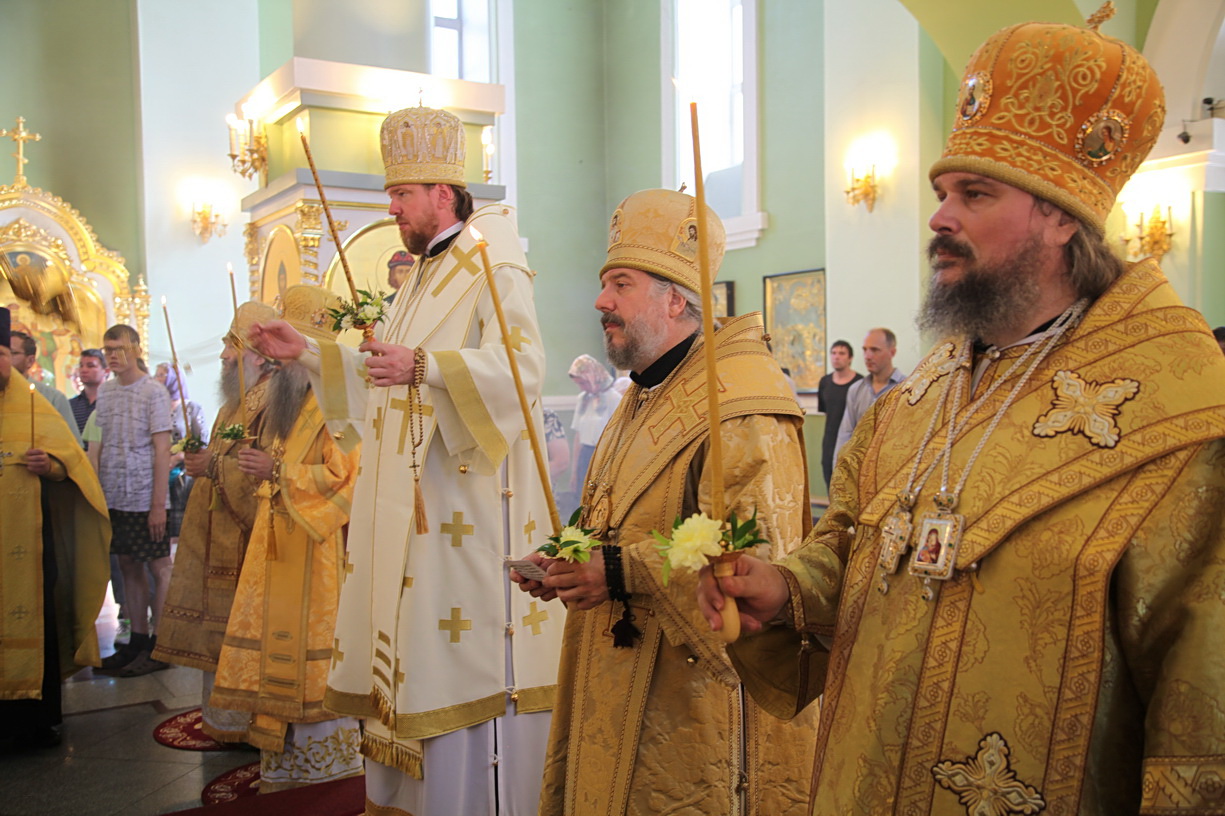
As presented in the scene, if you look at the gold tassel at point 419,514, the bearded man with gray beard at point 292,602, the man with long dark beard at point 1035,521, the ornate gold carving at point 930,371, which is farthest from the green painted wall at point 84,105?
the man with long dark beard at point 1035,521

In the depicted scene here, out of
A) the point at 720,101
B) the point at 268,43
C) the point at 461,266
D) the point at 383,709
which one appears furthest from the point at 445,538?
the point at 720,101

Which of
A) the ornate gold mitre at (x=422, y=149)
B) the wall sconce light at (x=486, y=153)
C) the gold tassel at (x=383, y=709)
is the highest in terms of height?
the wall sconce light at (x=486, y=153)

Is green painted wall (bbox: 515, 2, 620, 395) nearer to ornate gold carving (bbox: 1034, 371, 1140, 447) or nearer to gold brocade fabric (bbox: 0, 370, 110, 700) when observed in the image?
gold brocade fabric (bbox: 0, 370, 110, 700)

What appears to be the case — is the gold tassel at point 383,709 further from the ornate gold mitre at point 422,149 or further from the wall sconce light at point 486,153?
the wall sconce light at point 486,153

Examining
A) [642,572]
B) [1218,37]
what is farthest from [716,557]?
[1218,37]

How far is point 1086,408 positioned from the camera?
4.57 feet

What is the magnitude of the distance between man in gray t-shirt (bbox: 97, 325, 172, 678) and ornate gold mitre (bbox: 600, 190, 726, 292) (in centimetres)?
474

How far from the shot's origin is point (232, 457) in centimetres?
462

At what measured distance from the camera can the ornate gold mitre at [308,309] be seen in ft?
14.9

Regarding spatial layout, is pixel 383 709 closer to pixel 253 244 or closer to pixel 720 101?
pixel 253 244

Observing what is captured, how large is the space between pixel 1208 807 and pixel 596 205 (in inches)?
571

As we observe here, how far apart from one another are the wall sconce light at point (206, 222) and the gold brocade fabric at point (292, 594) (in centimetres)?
888

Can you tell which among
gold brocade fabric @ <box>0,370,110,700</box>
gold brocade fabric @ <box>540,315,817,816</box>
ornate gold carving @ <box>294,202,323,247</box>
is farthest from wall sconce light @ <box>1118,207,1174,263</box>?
gold brocade fabric @ <box>0,370,110,700</box>

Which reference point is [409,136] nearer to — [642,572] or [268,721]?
[642,572]
